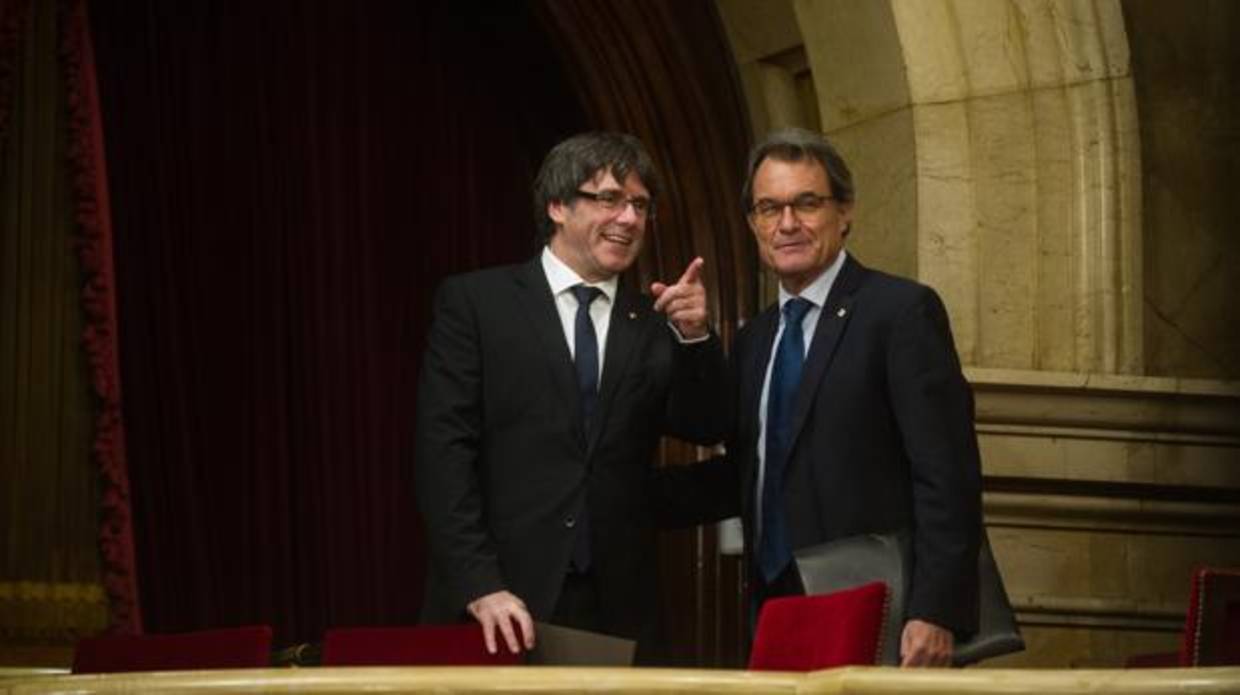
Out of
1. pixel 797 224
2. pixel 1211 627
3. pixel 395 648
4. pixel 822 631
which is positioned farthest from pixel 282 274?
pixel 1211 627

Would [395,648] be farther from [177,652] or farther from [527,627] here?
[527,627]

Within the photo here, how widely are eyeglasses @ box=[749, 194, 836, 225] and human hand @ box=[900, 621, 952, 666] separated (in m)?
0.75

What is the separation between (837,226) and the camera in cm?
498

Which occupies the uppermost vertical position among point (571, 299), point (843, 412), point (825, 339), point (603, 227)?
point (603, 227)

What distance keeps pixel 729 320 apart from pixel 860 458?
69.7 inches

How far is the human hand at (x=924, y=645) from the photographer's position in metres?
4.59

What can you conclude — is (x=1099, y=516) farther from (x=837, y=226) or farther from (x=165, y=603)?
(x=165, y=603)

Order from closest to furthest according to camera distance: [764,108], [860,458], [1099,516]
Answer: [860,458] < [1099,516] < [764,108]

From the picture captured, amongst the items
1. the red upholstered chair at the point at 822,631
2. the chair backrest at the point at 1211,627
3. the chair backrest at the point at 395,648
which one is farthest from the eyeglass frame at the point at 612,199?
the chair backrest at the point at 1211,627

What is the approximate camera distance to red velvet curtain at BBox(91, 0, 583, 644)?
6473 millimetres

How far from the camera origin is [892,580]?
471 cm

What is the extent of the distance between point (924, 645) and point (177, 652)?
3.93 ft

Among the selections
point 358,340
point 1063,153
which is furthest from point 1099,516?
point 358,340

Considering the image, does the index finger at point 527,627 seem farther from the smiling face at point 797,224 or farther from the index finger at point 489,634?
the smiling face at point 797,224
